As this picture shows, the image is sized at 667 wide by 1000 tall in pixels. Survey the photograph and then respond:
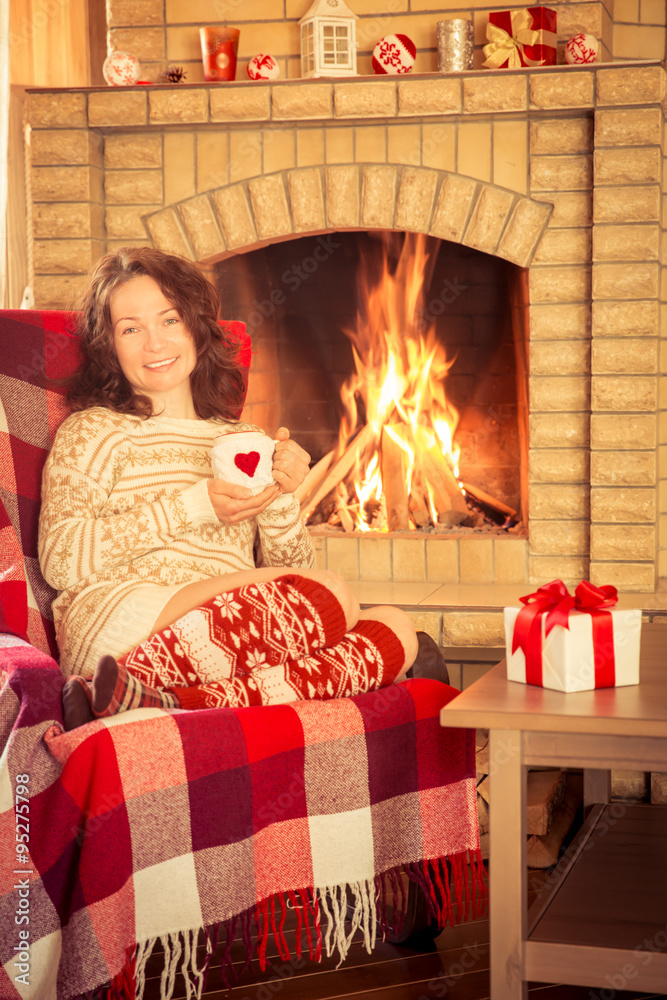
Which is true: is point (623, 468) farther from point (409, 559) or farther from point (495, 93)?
point (495, 93)

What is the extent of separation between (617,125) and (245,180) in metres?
0.86

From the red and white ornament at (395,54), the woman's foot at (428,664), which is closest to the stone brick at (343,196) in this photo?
the red and white ornament at (395,54)

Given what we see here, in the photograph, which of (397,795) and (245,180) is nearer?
(397,795)

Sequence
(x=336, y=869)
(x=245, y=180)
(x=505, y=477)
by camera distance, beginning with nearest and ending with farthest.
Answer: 1. (x=336, y=869)
2. (x=245, y=180)
3. (x=505, y=477)

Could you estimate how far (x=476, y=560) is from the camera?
8.43ft

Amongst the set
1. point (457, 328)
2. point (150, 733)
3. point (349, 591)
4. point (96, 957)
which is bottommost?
point (96, 957)

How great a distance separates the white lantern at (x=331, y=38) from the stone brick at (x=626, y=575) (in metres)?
1.28

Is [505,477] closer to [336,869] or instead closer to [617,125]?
[617,125]

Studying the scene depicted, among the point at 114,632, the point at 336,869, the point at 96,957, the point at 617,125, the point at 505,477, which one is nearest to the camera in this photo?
the point at 96,957

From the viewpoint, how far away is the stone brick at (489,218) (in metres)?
2.43

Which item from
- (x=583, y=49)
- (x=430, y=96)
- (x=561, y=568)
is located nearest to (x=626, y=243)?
(x=583, y=49)

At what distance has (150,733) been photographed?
46.4 inches

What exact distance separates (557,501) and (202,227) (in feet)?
3.54

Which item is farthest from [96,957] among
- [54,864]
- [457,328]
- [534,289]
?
[457,328]
